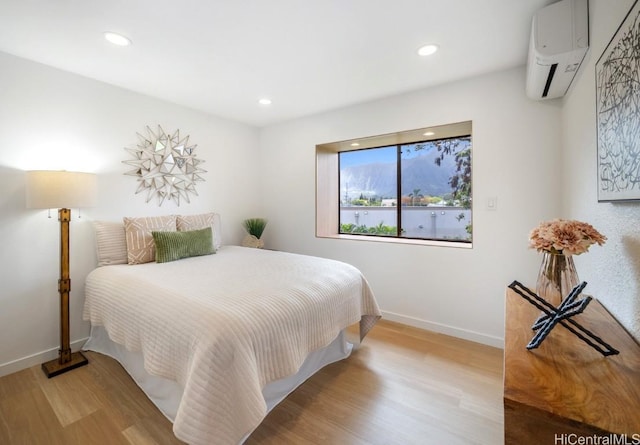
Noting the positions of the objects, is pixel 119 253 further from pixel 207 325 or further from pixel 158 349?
pixel 207 325

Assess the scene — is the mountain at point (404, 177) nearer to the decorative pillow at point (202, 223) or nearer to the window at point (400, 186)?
the window at point (400, 186)

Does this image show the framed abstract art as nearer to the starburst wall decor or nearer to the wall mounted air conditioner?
the wall mounted air conditioner

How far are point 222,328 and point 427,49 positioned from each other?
2301mm

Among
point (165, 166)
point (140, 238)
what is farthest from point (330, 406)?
point (165, 166)

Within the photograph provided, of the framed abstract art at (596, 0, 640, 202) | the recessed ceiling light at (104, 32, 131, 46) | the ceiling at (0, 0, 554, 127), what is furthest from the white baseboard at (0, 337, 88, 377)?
the framed abstract art at (596, 0, 640, 202)

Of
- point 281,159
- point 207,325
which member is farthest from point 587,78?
point 281,159

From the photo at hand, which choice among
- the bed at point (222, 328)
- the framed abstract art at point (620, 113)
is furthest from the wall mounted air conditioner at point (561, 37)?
the bed at point (222, 328)

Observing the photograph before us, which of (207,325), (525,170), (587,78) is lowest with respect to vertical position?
(207,325)

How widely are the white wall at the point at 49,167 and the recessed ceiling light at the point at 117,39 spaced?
0.84 m

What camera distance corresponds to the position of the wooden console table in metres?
0.65

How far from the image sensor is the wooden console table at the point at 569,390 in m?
0.65

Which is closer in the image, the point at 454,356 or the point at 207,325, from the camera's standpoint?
A: the point at 207,325

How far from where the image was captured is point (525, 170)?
2344mm

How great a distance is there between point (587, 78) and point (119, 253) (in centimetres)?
360
